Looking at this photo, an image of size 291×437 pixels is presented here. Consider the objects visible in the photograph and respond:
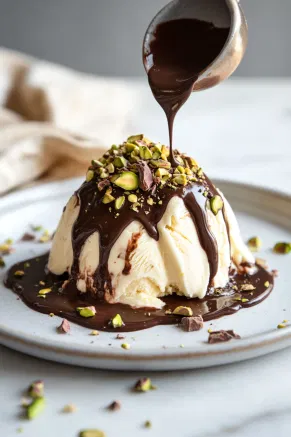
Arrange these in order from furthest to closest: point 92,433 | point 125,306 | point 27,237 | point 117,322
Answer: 1. point 27,237
2. point 125,306
3. point 117,322
4. point 92,433

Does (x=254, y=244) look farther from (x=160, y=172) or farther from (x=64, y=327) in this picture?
(x=64, y=327)

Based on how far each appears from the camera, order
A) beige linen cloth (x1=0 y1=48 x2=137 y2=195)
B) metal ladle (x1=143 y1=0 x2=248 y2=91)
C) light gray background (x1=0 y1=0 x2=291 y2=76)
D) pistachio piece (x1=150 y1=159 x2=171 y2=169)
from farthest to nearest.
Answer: light gray background (x1=0 y1=0 x2=291 y2=76) → beige linen cloth (x1=0 y1=48 x2=137 y2=195) → pistachio piece (x1=150 y1=159 x2=171 y2=169) → metal ladle (x1=143 y1=0 x2=248 y2=91)

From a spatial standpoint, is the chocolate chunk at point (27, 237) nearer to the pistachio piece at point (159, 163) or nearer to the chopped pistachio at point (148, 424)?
the pistachio piece at point (159, 163)

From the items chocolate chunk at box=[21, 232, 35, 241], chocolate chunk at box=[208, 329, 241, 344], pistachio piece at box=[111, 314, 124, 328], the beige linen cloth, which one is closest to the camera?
chocolate chunk at box=[208, 329, 241, 344]

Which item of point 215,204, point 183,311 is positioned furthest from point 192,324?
point 215,204

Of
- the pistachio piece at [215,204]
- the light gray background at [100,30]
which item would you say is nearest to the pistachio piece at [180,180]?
the pistachio piece at [215,204]

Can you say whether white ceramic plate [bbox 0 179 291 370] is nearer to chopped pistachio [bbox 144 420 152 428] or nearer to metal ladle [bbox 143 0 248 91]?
chopped pistachio [bbox 144 420 152 428]

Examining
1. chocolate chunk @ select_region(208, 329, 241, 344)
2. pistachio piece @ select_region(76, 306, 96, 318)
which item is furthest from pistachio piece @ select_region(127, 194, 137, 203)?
chocolate chunk @ select_region(208, 329, 241, 344)
